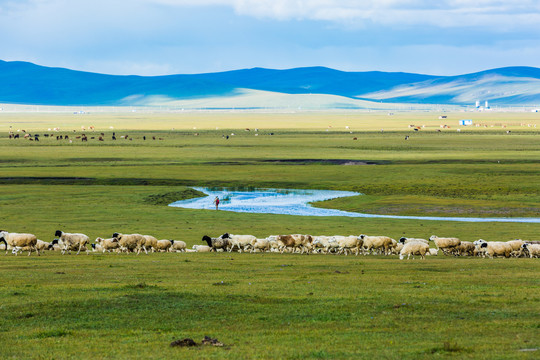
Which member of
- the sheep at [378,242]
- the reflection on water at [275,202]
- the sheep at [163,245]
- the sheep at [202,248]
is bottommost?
the reflection on water at [275,202]

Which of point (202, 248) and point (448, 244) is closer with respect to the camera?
point (448, 244)

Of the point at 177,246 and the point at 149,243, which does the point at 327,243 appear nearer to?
the point at 177,246

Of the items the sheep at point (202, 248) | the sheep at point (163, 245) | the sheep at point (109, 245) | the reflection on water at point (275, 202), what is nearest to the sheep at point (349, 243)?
the sheep at point (202, 248)

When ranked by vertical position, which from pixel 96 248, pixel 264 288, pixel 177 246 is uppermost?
pixel 264 288

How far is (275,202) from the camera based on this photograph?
184ft

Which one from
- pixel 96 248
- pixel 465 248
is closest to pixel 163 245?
pixel 96 248

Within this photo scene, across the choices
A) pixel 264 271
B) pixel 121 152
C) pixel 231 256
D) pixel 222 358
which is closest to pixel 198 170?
pixel 121 152

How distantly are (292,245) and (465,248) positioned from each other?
23.3 feet

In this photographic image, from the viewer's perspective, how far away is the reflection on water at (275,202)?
49.2 metres

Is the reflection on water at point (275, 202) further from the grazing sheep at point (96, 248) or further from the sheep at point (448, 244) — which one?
the grazing sheep at point (96, 248)

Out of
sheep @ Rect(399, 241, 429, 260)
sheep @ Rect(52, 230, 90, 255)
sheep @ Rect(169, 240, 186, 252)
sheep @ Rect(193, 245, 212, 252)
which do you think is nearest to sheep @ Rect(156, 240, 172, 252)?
sheep @ Rect(169, 240, 186, 252)

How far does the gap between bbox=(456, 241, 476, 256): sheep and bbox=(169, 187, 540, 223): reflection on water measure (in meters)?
15.1

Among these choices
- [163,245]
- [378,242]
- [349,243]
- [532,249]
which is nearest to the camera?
[532,249]

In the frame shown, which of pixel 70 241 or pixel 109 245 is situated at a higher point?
pixel 70 241
